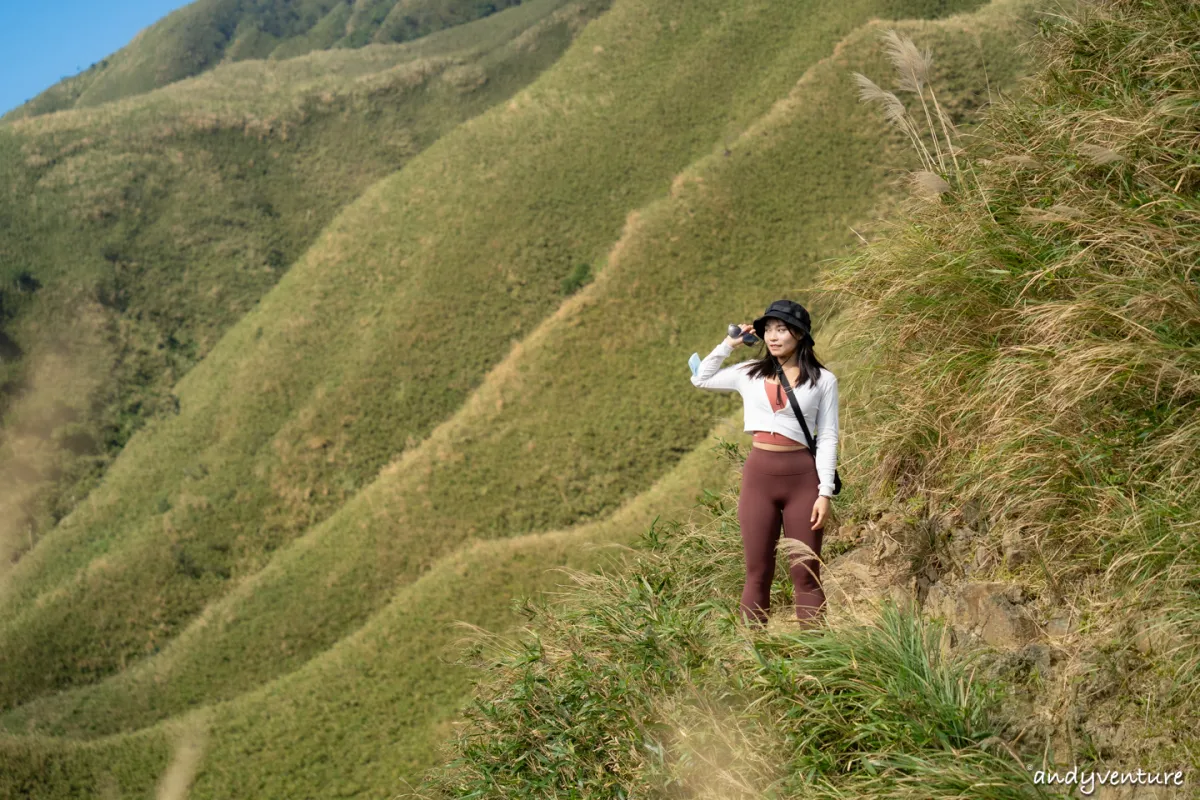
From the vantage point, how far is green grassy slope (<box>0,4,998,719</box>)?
39.1 meters

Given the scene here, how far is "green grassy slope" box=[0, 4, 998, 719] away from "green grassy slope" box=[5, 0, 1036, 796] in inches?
9.0

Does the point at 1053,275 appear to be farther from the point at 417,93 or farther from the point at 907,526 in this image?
the point at 417,93

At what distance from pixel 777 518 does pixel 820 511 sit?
48cm

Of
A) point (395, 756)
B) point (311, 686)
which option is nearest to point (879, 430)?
point (395, 756)

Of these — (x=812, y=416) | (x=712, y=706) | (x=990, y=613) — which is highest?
(x=812, y=416)

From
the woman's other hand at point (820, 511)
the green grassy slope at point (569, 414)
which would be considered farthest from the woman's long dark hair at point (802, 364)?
the green grassy slope at point (569, 414)

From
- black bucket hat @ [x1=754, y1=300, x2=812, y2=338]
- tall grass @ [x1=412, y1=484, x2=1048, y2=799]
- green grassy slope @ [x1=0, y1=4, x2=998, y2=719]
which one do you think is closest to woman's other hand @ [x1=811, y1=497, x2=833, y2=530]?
tall grass @ [x1=412, y1=484, x2=1048, y2=799]

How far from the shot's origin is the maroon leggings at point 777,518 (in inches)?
270

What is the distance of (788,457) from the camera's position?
6.90 metres

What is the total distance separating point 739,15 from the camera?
63250mm

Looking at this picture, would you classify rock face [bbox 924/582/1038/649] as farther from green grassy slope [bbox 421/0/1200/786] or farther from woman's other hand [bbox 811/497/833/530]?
woman's other hand [bbox 811/497/833/530]

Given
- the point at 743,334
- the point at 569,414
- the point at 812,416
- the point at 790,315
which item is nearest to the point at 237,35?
the point at 569,414

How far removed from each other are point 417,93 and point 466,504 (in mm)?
60534

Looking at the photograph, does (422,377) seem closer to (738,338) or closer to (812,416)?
(738,338)
